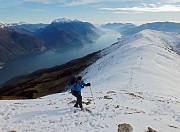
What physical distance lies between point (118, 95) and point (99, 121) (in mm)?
12247

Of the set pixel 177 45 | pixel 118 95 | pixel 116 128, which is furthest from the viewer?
pixel 177 45

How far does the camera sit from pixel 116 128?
16406 mm

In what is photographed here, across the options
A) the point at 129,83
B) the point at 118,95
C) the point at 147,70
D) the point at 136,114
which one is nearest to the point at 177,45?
the point at 147,70

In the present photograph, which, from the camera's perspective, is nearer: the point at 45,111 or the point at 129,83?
the point at 45,111

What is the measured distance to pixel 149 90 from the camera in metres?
36.3

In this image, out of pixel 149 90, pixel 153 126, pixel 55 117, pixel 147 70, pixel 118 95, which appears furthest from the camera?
pixel 147 70

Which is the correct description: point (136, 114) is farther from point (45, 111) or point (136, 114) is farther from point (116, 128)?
point (45, 111)

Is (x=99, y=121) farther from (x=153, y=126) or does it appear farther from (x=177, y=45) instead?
(x=177, y=45)

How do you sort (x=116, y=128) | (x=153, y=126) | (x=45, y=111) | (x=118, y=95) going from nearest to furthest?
(x=116, y=128), (x=153, y=126), (x=45, y=111), (x=118, y=95)

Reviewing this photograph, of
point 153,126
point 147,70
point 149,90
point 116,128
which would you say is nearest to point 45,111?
point 116,128

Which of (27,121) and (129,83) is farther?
(129,83)

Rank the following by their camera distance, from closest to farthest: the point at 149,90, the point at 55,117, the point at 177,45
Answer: the point at 55,117 < the point at 149,90 < the point at 177,45

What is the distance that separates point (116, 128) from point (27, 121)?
597cm

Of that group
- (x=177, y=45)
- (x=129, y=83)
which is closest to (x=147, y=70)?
(x=129, y=83)
